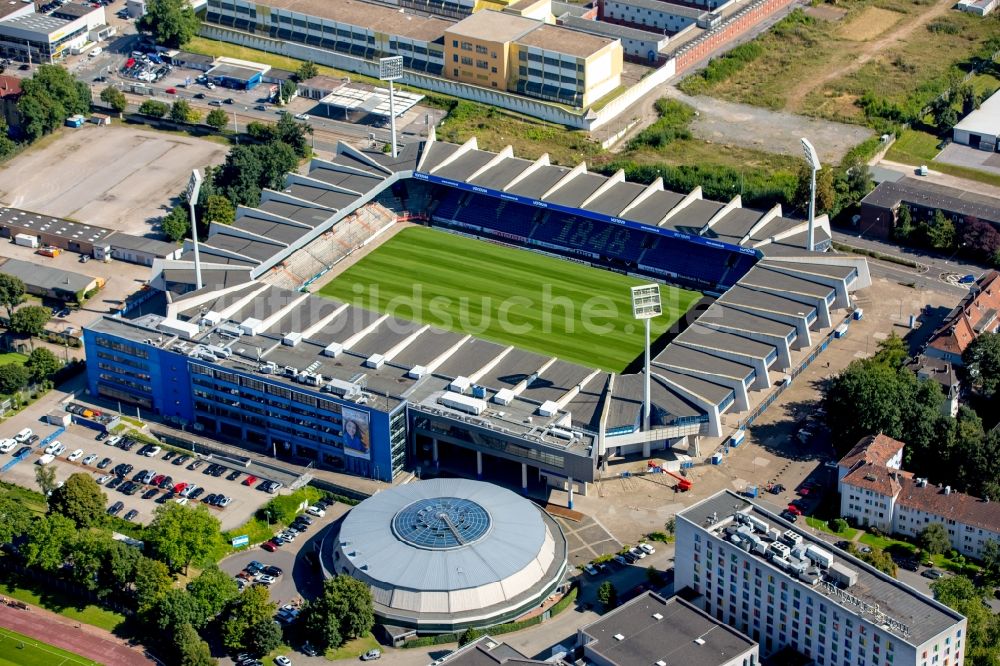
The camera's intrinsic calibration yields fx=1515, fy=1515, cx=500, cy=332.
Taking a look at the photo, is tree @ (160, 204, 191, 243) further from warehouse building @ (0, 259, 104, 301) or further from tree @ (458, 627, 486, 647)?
tree @ (458, 627, 486, 647)

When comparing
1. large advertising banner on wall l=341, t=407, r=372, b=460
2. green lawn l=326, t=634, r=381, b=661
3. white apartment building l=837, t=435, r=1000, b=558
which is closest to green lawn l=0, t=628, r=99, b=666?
green lawn l=326, t=634, r=381, b=661

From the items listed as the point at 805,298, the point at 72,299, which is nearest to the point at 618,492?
the point at 805,298

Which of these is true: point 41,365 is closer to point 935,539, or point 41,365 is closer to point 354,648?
point 354,648

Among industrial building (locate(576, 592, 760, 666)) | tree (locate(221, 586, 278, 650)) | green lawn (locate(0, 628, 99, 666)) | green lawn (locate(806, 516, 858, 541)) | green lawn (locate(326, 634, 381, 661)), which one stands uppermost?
industrial building (locate(576, 592, 760, 666))

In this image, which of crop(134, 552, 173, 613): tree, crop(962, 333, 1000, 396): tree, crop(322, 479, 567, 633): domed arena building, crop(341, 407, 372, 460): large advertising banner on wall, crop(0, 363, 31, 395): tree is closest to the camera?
crop(322, 479, 567, 633): domed arena building

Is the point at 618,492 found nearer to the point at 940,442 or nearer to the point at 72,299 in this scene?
the point at 940,442

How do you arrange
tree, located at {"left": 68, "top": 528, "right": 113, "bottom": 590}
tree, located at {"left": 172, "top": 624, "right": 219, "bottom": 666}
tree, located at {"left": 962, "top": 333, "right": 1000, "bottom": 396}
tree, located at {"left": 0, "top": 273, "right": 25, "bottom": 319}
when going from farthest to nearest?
tree, located at {"left": 0, "top": 273, "right": 25, "bottom": 319}, tree, located at {"left": 962, "top": 333, "right": 1000, "bottom": 396}, tree, located at {"left": 68, "top": 528, "right": 113, "bottom": 590}, tree, located at {"left": 172, "top": 624, "right": 219, "bottom": 666}
